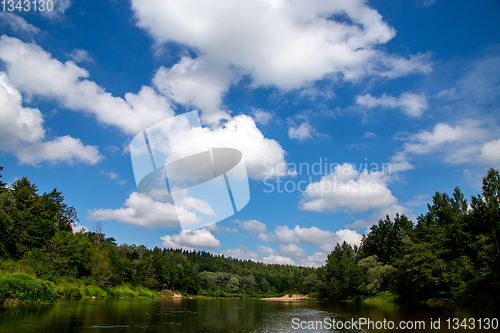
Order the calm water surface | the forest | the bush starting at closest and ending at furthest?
the calm water surface → the bush → the forest

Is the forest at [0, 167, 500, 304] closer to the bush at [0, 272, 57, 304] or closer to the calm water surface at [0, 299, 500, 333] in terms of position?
the bush at [0, 272, 57, 304]

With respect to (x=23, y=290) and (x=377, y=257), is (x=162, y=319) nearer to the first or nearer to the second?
(x=23, y=290)

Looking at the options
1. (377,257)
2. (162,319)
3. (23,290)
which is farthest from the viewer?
(377,257)

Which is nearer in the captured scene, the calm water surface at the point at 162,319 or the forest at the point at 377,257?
the calm water surface at the point at 162,319

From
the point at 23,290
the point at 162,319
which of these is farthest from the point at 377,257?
the point at 23,290

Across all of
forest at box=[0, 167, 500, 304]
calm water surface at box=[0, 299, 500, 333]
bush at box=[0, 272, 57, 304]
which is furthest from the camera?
forest at box=[0, 167, 500, 304]

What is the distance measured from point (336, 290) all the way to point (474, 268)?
56.7m

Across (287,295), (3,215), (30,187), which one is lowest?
(287,295)

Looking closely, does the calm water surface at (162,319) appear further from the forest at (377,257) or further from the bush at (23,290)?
the forest at (377,257)

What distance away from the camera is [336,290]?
3585 inches

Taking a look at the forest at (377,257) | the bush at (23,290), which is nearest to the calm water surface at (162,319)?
the bush at (23,290)

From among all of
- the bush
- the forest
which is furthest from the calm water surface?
the forest

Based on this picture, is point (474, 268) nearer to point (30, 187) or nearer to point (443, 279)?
point (443, 279)

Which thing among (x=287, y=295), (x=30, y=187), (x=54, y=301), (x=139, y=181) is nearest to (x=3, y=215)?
(x=30, y=187)
